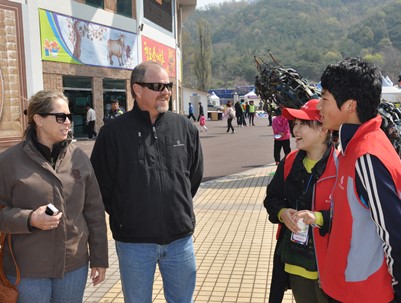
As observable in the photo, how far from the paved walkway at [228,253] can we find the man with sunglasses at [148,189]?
1.25 meters

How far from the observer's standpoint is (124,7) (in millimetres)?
19828

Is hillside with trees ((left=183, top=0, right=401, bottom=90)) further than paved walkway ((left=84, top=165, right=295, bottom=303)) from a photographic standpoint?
Yes

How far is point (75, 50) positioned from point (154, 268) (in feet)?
52.2

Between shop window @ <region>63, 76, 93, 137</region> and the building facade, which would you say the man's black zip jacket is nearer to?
the building facade

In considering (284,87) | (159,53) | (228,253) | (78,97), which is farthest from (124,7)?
(228,253)

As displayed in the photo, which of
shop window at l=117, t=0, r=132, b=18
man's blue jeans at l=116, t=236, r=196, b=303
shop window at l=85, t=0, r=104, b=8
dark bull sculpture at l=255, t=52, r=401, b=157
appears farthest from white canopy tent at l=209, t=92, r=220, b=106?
man's blue jeans at l=116, t=236, r=196, b=303

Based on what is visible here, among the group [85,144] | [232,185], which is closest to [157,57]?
[85,144]

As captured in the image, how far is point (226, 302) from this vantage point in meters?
3.69

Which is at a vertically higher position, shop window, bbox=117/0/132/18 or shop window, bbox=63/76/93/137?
shop window, bbox=117/0/132/18

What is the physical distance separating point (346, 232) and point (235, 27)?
181 meters

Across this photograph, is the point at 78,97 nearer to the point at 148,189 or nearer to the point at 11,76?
the point at 11,76

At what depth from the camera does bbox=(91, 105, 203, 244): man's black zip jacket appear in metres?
2.56

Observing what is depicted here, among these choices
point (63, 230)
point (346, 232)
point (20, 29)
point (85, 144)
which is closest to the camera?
point (346, 232)

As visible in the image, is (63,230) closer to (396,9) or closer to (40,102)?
(40,102)
